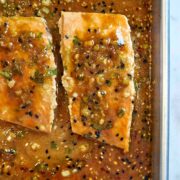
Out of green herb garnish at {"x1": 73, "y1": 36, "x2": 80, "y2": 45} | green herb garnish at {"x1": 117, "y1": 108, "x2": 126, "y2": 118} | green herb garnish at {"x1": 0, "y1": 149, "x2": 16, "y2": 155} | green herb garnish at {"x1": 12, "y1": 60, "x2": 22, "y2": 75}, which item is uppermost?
green herb garnish at {"x1": 73, "y1": 36, "x2": 80, "y2": 45}

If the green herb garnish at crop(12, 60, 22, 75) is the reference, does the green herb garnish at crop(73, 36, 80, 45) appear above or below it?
above

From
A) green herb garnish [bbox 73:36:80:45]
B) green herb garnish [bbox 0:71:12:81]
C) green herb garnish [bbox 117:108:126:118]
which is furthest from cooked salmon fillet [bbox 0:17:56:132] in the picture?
green herb garnish [bbox 117:108:126:118]

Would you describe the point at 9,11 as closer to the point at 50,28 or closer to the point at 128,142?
the point at 50,28
